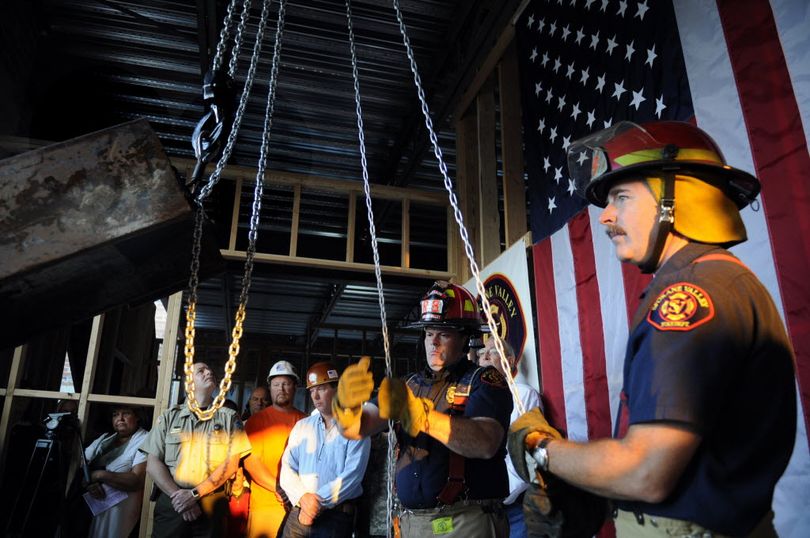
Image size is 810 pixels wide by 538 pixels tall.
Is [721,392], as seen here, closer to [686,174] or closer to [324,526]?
[686,174]

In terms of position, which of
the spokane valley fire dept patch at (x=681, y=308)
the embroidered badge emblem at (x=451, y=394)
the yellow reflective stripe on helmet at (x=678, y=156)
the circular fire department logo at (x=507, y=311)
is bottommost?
the embroidered badge emblem at (x=451, y=394)

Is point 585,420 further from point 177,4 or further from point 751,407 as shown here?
point 177,4

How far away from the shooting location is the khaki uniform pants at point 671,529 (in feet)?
3.70

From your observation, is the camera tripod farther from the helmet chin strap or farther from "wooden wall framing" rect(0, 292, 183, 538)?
the helmet chin strap

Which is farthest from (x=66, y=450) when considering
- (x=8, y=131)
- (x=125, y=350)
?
(x=125, y=350)

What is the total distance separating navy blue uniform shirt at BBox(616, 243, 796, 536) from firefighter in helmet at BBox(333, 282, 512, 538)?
39.3 inches

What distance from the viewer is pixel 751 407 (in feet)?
3.76

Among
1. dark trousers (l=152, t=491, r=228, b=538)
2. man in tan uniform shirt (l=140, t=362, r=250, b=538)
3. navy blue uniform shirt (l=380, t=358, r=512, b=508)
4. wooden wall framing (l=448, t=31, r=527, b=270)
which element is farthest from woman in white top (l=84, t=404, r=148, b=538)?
wooden wall framing (l=448, t=31, r=527, b=270)

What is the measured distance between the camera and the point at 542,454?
1299mm

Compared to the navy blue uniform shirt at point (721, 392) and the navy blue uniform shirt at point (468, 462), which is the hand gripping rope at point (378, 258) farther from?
the navy blue uniform shirt at point (721, 392)

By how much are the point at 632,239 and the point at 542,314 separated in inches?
117

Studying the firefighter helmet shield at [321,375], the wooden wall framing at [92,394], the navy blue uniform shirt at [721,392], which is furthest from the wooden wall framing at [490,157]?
the navy blue uniform shirt at [721,392]

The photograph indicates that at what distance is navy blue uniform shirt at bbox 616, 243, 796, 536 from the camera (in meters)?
1.08

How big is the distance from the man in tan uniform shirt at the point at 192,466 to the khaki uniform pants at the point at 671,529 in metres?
3.75
